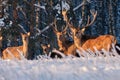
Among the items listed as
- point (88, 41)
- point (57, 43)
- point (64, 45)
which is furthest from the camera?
point (57, 43)

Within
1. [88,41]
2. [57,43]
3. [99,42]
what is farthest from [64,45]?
[57,43]

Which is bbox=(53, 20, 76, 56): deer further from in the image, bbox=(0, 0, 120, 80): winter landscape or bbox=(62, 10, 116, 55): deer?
bbox=(62, 10, 116, 55): deer

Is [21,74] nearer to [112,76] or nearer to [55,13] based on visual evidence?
[112,76]

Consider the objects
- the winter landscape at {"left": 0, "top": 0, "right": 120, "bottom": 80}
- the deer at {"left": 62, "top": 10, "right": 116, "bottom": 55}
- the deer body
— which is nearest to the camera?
the winter landscape at {"left": 0, "top": 0, "right": 120, "bottom": 80}

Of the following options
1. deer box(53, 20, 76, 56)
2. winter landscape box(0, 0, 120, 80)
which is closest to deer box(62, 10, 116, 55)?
winter landscape box(0, 0, 120, 80)

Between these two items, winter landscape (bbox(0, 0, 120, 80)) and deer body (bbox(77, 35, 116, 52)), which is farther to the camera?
deer body (bbox(77, 35, 116, 52))

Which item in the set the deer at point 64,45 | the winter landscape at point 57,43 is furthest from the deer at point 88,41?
the deer at point 64,45

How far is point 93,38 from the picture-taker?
19984mm

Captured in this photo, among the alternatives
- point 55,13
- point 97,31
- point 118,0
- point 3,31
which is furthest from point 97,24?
point 3,31

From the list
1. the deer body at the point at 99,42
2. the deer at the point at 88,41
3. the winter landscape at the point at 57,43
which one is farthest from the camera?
the deer at the point at 88,41

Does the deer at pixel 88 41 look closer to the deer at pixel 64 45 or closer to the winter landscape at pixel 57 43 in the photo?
the winter landscape at pixel 57 43

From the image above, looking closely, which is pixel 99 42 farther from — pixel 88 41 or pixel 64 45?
pixel 64 45

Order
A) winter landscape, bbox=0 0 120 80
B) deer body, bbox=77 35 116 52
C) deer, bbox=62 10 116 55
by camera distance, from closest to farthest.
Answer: winter landscape, bbox=0 0 120 80, deer body, bbox=77 35 116 52, deer, bbox=62 10 116 55

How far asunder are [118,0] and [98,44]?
31775mm
